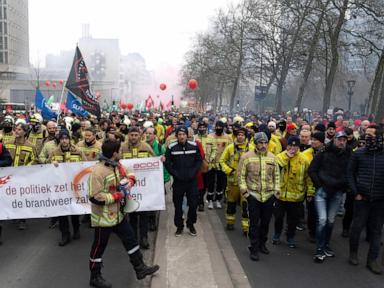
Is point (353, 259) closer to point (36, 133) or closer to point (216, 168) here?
point (216, 168)

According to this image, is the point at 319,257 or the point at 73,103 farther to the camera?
the point at 73,103

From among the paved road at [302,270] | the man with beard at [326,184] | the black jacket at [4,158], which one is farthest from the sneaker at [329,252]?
the black jacket at [4,158]

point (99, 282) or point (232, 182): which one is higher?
point (232, 182)

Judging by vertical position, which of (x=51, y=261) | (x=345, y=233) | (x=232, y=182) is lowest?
(x=51, y=261)

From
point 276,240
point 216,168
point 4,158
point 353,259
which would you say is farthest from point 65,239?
point 353,259

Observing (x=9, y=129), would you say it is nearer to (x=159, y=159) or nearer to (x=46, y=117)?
(x=159, y=159)

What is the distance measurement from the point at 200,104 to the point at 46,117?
50.8 meters

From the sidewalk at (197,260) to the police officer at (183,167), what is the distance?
416mm

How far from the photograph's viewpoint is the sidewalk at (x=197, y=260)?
5.10 meters

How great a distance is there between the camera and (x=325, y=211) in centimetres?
601

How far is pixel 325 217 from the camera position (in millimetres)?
5961

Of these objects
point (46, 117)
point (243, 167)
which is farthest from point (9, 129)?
point (46, 117)

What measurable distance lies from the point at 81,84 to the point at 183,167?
19.3 feet

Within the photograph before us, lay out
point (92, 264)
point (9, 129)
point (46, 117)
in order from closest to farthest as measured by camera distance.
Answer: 1. point (92, 264)
2. point (9, 129)
3. point (46, 117)
